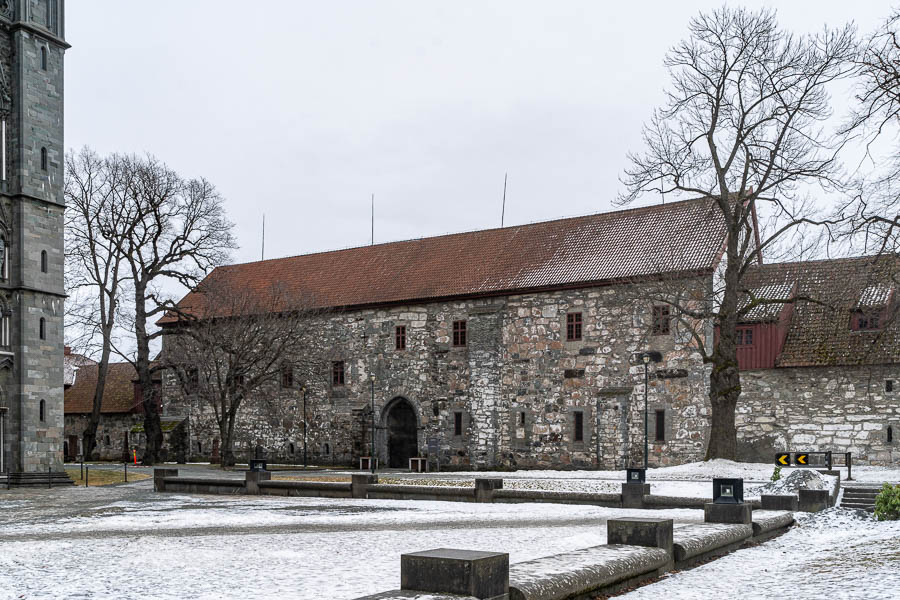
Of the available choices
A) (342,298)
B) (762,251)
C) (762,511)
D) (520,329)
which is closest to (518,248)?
(520,329)

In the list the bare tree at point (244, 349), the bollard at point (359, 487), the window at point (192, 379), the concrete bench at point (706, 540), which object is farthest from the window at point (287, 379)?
the concrete bench at point (706, 540)

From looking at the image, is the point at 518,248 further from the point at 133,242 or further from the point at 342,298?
the point at 133,242

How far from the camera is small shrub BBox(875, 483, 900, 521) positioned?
49.9ft

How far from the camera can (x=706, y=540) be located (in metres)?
11.6

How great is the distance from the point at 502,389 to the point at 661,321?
6994 millimetres

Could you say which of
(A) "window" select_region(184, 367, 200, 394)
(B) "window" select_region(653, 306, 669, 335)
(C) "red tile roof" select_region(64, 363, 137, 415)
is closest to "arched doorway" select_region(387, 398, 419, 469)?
(A) "window" select_region(184, 367, 200, 394)

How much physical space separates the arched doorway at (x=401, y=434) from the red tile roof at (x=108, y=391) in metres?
20.3

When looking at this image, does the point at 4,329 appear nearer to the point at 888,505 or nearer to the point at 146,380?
the point at 146,380

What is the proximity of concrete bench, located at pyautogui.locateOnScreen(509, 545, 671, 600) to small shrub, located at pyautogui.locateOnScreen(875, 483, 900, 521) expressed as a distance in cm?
657

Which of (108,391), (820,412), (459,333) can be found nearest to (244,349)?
(459,333)

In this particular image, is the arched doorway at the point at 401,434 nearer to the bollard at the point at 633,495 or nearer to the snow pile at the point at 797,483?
the bollard at the point at 633,495

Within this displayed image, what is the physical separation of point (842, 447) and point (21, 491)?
2581 centimetres

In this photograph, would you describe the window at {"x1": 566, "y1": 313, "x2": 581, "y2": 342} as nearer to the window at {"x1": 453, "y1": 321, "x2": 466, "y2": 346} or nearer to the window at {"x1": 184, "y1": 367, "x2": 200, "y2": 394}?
the window at {"x1": 453, "y1": 321, "x2": 466, "y2": 346}

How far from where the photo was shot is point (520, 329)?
38281 mm
